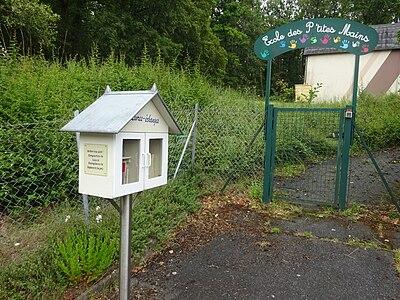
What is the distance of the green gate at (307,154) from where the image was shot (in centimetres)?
499

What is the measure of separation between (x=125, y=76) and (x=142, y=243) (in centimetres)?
272

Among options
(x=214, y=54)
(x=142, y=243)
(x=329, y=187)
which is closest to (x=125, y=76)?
(x=142, y=243)

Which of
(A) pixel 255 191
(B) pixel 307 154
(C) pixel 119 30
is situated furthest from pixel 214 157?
(C) pixel 119 30

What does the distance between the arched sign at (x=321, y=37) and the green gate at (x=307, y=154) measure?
0.84 m

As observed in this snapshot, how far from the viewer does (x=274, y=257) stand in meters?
3.71

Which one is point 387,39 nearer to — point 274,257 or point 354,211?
point 354,211

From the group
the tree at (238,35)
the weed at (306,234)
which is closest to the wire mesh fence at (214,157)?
the weed at (306,234)

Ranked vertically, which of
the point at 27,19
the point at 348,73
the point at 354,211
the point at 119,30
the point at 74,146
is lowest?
the point at 354,211

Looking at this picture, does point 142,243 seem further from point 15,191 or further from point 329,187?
point 329,187

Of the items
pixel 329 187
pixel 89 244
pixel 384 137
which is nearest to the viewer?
pixel 89 244

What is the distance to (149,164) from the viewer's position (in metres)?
2.22

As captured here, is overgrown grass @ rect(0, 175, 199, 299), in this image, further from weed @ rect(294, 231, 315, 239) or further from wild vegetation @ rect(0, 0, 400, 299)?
weed @ rect(294, 231, 315, 239)

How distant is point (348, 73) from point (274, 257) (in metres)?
15.9

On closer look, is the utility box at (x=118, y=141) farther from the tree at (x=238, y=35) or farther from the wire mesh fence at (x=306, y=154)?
the tree at (x=238, y=35)
